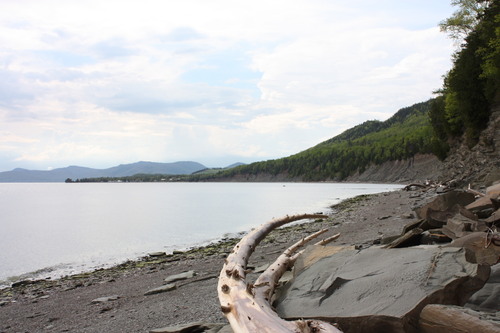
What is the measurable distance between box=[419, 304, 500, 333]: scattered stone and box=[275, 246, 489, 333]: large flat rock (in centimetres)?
20

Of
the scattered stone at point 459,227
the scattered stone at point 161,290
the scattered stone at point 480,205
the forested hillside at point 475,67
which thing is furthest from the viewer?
the forested hillside at point 475,67

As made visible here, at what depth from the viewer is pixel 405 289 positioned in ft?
12.9

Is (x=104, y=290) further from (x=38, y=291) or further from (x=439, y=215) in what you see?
(x=439, y=215)

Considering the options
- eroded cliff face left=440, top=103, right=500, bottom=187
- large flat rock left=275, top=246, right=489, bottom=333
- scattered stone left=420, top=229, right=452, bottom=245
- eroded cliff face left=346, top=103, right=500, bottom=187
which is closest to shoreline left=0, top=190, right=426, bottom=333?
large flat rock left=275, top=246, right=489, bottom=333

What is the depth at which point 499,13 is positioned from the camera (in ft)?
106

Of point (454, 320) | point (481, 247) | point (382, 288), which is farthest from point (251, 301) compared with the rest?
point (481, 247)

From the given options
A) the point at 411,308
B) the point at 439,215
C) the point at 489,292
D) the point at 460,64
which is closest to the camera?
the point at 411,308

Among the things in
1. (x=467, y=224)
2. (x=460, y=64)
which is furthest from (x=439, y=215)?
(x=460, y=64)

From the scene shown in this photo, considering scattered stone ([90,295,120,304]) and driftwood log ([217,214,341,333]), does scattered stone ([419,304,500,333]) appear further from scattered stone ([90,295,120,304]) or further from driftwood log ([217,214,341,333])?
scattered stone ([90,295,120,304])

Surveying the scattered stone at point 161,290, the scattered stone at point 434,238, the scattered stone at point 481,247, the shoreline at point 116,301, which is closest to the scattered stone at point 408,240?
the scattered stone at point 434,238

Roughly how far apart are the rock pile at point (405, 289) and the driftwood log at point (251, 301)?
29 cm

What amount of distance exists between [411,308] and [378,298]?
0.49 m

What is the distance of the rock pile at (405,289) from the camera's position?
3.33 m

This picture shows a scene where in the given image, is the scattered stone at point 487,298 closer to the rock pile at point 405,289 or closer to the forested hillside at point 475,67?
the rock pile at point 405,289
